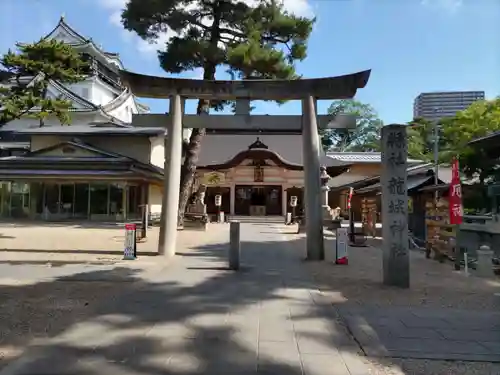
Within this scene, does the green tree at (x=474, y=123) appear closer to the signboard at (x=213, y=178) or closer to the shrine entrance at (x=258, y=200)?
the shrine entrance at (x=258, y=200)

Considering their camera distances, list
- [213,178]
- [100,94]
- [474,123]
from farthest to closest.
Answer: [100,94]
[213,178]
[474,123]

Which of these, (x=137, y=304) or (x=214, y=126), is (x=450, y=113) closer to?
(x=214, y=126)

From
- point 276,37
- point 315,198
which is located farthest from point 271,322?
point 276,37

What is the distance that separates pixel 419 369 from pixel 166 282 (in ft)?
16.4

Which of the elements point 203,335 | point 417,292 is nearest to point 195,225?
point 417,292

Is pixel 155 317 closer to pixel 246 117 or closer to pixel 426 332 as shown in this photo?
pixel 426 332

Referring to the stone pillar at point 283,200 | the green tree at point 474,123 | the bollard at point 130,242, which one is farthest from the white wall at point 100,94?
the bollard at point 130,242

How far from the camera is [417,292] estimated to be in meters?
7.38

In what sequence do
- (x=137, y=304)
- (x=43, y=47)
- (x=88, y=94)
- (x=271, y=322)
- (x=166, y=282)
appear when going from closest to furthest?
1. (x=271, y=322)
2. (x=137, y=304)
3. (x=166, y=282)
4. (x=43, y=47)
5. (x=88, y=94)

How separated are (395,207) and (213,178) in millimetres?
23953

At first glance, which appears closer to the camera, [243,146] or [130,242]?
[130,242]

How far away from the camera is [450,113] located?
30984mm

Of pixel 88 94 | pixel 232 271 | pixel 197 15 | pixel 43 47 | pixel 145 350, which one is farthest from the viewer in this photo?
pixel 88 94

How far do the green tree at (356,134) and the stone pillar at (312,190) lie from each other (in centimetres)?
4485
